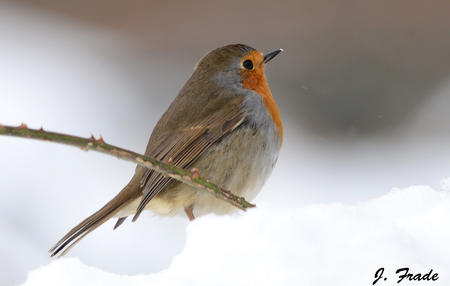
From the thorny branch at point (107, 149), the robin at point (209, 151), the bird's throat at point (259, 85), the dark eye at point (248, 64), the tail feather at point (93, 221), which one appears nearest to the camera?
the thorny branch at point (107, 149)

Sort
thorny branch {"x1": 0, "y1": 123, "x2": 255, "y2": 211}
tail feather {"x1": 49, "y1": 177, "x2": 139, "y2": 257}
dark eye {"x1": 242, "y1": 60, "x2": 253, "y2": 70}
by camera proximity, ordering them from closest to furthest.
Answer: thorny branch {"x1": 0, "y1": 123, "x2": 255, "y2": 211}
tail feather {"x1": 49, "y1": 177, "x2": 139, "y2": 257}
dark eye {"x1": 242, "y1": 60, "x2": 253, "y2": 70}

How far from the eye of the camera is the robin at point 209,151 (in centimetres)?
187

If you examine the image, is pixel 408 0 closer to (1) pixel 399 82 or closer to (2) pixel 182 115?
(1) pixel 399 82

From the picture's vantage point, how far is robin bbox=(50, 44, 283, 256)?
187 cm

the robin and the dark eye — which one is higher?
the dark eye

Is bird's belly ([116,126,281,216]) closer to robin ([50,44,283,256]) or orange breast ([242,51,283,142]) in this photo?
robin ([50,44,283,256])

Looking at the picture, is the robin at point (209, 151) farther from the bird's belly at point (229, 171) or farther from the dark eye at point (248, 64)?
the dark eye at point (248, 64)

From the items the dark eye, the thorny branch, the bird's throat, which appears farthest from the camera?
the dark eye

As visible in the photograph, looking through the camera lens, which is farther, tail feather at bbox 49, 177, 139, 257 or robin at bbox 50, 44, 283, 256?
robin at bbox 50, 44, 283, 256

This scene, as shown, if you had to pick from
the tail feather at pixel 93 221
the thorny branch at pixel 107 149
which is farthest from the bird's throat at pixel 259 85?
the thorny branch at pixel 107 149

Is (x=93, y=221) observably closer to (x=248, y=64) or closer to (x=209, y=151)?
(x=209, y=151)

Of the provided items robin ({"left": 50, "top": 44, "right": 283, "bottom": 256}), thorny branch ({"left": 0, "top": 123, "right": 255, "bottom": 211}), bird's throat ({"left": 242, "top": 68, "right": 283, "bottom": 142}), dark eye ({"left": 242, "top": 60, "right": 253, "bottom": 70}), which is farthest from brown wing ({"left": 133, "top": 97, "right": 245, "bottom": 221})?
thorny branch ({"left": 0, "top": 123, "right": 255, "bottom": 211})

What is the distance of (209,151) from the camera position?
6.38ft

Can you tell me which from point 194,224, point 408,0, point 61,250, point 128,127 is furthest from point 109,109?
point 194,224
